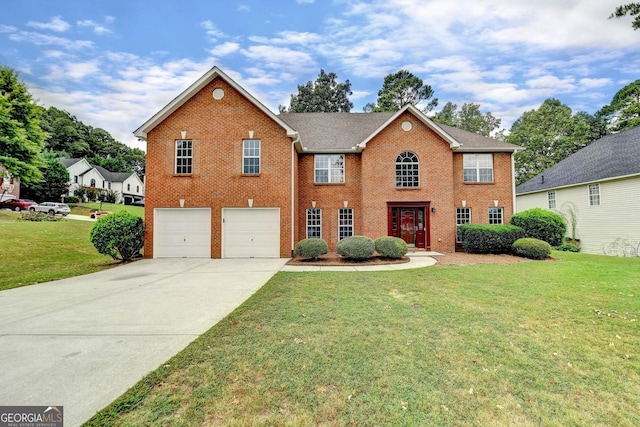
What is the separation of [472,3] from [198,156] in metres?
13.5

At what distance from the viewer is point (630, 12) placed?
9070mm

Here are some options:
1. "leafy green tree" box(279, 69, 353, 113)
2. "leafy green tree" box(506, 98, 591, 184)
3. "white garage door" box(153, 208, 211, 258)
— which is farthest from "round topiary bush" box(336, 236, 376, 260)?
"leafy green tree" box(506, 98, 591, 184)

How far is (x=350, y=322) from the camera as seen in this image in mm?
4875

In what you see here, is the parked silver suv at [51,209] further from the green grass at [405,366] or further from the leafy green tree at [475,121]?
the leafy green tree at [475,121]

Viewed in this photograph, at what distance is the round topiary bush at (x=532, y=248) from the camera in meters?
12.5

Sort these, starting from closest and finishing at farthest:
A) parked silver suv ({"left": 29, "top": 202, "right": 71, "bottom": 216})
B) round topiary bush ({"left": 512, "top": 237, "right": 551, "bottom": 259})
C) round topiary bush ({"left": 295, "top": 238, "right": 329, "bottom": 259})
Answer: round topiary bush ({"left": 295, "top": 238, "right": 329, "bottom": 259}) < round topiary bush ({"left": 512, "top": 237, "right": 551, "bottom": 259}) < parked silver suv ({"left": 29, "top": 202, "right": 71, "bottom": 216})

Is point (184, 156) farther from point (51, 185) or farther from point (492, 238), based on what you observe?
point (51, 185)

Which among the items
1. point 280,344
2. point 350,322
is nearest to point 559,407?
point 350,322

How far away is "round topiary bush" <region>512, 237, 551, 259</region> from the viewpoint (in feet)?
41.0

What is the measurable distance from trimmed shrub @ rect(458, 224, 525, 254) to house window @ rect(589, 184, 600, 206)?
8492 millimetres

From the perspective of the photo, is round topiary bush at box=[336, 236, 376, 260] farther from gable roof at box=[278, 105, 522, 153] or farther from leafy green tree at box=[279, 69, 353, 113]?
leafy green tree at box=[279, 69, 353, 113]

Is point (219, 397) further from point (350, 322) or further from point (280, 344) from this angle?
point (350, 322)

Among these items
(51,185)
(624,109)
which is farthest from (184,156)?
(624,109)

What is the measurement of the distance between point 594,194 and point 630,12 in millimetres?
12968
